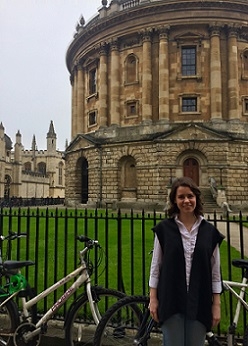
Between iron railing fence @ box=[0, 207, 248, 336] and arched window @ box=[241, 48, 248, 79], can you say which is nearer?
iron railing fence @ box=[0, 207, 248, 336]

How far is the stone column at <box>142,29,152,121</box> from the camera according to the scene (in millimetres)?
28250

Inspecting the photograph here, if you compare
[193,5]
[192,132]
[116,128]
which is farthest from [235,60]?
[116,128]

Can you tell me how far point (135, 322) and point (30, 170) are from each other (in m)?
79.0

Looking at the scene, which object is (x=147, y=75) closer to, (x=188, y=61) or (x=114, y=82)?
(x=114, y=82)

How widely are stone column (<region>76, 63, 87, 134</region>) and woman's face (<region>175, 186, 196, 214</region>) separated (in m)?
32.2

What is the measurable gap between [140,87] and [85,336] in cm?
2672

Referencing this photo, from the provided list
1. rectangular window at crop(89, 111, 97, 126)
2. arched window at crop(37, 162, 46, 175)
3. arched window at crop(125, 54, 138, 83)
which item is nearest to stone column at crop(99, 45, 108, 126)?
rectangular window at crop(89, 111, 97, 126)

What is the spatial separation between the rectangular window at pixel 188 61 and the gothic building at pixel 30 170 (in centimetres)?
3050

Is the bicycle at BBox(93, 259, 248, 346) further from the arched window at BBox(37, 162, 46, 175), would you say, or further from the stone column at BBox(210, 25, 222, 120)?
the arched window at BBox(37, 162, 46, 175)

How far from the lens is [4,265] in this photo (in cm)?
401

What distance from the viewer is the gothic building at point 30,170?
58.7m

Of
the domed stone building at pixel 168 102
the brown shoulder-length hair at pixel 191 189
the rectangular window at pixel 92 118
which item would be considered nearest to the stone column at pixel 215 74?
the domed stone building at pixel 168 102

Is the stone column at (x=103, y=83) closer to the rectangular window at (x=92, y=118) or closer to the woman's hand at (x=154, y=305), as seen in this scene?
the rectangular window at (x=92, y=118)

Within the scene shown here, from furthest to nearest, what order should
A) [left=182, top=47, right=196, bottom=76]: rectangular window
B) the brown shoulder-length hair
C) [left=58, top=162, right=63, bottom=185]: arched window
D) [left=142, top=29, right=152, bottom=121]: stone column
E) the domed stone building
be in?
[left=58, top=162, right=63, bottom=185]: arched window
[left=182, top=47, right=196, bottom=76]: rectangular window
[left=142, top=29, right=152, bottom=121]: stone column
the domed stone building
the brown shoulder-length hair
